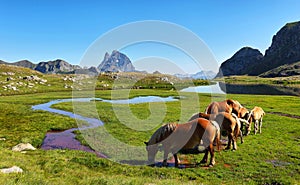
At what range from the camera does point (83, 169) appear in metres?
12.0

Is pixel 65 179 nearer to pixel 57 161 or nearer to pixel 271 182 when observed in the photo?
pixel 57 161

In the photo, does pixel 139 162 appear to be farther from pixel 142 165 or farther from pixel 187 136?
pixel 187 136

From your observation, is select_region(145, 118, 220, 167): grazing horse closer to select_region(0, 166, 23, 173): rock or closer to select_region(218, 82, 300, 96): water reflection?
select_region(0, 166, 23, 173): rock

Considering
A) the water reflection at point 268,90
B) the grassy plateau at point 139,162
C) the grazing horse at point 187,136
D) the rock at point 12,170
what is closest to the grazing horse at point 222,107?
the grassy plateau at point 139,162

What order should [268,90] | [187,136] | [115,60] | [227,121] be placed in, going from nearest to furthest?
[187,136]
[227,121]
[115,60]
[268,90]

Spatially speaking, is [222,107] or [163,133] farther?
[222,107]

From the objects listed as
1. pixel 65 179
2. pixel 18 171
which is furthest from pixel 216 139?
pixel 18 171

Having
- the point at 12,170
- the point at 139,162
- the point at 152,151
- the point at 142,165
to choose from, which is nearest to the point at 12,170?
the point at 12,170

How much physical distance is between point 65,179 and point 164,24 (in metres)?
11.5

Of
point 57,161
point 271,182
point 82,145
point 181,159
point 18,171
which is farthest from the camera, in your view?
point 82,145

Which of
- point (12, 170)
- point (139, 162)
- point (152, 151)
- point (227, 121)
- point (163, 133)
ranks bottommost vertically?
point (139, 162)

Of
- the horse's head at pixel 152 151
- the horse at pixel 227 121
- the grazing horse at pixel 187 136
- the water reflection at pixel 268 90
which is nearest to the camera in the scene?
the grazing horse at pixel 187 136

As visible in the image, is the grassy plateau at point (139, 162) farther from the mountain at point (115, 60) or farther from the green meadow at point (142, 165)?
the mountain at point (115, 60)

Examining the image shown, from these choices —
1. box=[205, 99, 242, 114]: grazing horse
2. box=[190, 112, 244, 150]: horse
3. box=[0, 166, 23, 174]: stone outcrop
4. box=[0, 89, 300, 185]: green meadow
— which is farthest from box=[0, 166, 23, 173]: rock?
box=[205, 99, 242, 114]: grazing horse
